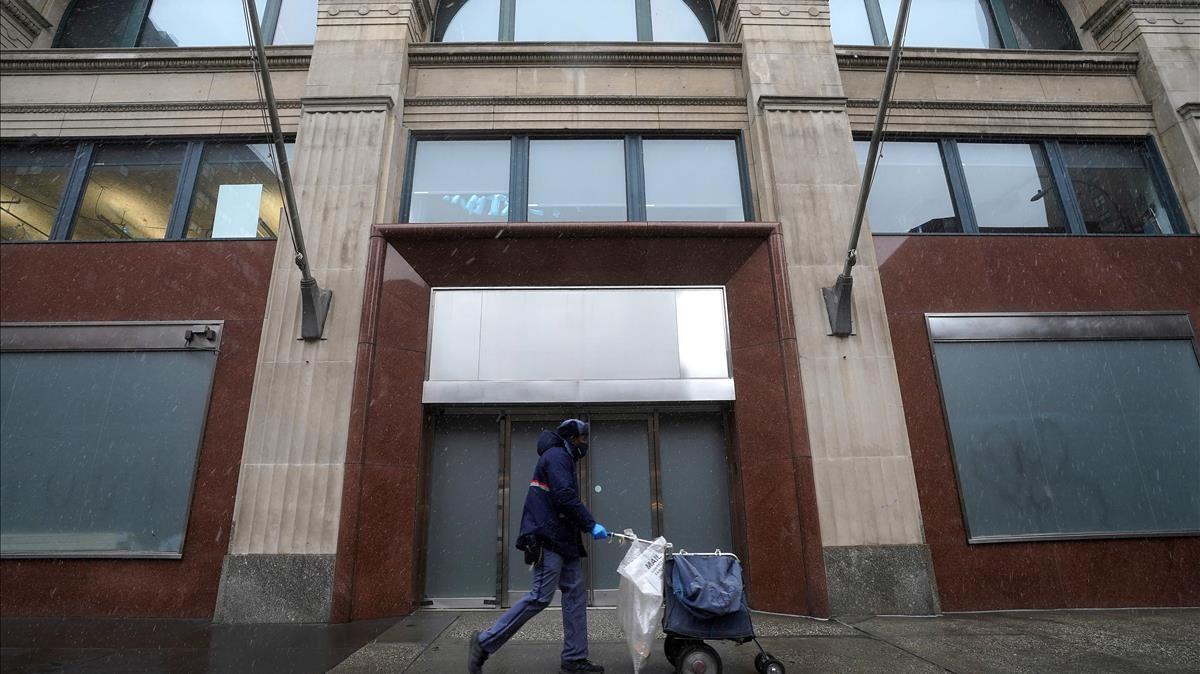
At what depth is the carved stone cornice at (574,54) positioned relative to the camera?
9.35 metres

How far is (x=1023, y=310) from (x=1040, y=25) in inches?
248

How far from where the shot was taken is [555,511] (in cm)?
468

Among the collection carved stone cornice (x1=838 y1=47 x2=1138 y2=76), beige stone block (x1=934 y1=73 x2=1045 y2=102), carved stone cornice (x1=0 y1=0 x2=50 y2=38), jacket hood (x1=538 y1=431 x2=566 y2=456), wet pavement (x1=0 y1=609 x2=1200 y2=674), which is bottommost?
wet pavement (x1=0 y1=609 x2=1200 y2=674)

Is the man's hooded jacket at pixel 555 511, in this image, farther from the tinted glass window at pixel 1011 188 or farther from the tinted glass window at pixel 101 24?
the tinted glass window at pixel 101 24

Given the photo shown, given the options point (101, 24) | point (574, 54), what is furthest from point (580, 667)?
point (101, 24)

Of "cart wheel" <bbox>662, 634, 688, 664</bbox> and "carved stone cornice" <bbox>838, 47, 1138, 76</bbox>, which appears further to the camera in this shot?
"carved stone cornice" <bbox>838, 47, 1138, 76</bbox>

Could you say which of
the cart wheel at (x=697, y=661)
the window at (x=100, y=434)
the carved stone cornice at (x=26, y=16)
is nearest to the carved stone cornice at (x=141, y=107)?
the carved stone cornice at (x=26, y=16)

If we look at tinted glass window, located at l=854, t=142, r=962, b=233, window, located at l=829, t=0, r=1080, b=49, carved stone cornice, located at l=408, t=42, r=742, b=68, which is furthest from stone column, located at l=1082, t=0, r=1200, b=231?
carved stone cornice, located at l=408, t=42, r=742, b=68

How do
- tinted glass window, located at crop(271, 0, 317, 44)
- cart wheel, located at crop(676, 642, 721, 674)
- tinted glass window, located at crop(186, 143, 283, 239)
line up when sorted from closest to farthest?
cart wheel, located at crop(676, 642, 721, 674)
tinted glass window, located at crop(186, 143, 283, 239)
tinted glass window, located at crop(271, 0, 317, 44)

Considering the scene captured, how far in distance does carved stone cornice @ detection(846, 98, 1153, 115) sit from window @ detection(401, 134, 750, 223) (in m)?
2.42

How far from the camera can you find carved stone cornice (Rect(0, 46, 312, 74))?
917 cm

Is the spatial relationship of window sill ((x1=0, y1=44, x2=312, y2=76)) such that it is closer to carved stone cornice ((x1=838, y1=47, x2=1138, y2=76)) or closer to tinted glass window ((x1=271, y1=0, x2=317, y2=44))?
tinted glass window ((x1=271, y1=0, x2=317, y2=44))

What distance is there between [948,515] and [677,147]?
6.53m

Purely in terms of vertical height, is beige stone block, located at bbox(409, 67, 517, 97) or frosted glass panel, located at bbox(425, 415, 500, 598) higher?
beige stone block, located at bbox(409, 67, 517, 97)
